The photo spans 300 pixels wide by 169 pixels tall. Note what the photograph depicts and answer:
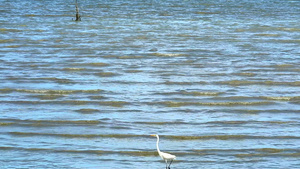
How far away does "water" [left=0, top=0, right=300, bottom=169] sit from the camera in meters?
10.2

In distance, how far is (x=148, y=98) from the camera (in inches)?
566

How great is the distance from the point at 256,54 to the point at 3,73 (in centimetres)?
790

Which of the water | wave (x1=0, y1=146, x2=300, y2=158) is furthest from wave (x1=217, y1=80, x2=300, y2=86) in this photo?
wave (x1=0, y1=146, x2=300, y2=158)

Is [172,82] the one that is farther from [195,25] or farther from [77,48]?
[195,25]

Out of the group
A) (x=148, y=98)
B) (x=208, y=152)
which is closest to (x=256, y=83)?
(x=148, y=98)

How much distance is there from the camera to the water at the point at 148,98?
33.5 feet

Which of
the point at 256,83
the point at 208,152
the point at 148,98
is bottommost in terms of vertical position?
the point at 256,83

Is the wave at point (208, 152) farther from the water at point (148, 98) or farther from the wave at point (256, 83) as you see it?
the wave at point (256, 83)

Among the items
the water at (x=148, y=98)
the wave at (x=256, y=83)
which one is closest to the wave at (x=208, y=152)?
the water at (x=148, y=98)

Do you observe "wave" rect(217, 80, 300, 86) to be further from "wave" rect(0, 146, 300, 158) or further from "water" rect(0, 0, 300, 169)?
"wave" rect(0, 146, 300, 158)

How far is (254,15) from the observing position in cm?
3906

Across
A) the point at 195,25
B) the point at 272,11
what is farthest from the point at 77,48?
the point at 272,11

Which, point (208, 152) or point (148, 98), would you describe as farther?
point (148, 98)

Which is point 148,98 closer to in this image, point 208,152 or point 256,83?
point 256,83
